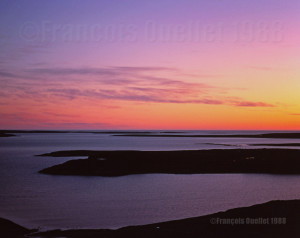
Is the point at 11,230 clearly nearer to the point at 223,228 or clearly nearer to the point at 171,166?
the point at 223,228

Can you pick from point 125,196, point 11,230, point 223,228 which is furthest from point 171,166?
point 11,230

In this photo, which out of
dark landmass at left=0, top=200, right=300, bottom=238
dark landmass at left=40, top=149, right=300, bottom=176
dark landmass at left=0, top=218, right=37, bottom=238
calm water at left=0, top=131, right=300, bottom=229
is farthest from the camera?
dark landmass at left=40, top=149, right=300, bottom=176

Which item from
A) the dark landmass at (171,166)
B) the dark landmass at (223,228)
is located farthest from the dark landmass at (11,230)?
the dark landmass at (171,166)

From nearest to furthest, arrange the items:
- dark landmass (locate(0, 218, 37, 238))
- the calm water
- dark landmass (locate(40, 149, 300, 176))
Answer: dark landmass (locate(0, 218, 37, 238))
the calm water
dark landmass (locate(40, 149, 300, 176))

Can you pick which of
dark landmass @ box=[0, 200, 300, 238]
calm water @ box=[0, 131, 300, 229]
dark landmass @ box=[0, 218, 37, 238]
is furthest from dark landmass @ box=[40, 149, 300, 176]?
dark landmass @ box=[0, 200, 300, 238]

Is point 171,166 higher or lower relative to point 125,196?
higher

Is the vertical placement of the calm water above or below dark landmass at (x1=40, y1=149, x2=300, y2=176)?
below

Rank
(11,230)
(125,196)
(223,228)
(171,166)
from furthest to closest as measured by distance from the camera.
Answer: (171,166) → (125,196) → (11,230) → (223,228)

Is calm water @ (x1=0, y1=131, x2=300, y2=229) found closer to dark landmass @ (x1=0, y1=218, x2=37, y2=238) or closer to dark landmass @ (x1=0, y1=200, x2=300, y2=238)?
dark landmass @ (x1=0, y1=218, x2=37, y2=238)

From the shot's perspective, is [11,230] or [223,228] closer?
[223,228]

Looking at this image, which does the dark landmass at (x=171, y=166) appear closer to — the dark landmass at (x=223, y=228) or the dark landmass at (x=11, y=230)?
the dark landmass at (x=11, y=230)
